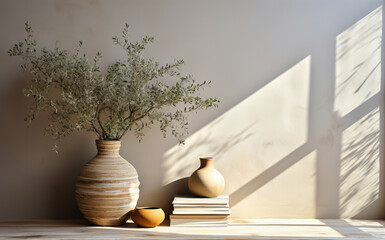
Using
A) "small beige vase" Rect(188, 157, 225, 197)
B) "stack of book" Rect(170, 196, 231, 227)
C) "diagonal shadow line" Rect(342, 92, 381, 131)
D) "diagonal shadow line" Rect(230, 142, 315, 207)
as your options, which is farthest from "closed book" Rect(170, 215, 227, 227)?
"diagonal shadow line" Rect(342, 92, 381, 131)

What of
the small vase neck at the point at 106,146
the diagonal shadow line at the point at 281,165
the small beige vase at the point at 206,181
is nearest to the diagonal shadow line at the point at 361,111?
the diagonal shadow line at the point at 281,165

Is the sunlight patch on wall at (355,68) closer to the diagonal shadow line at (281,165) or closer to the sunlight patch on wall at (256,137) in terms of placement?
the diagonal shadow line at (281,165)

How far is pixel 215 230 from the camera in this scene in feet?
9.02

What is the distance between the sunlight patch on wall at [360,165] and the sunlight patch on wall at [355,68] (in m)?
0.15

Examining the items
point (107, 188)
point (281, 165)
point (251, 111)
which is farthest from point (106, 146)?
point (281, 165)

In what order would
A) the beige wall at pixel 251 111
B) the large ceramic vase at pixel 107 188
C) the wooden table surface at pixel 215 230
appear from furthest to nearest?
the beige wall at pixel 251 111 < the large ceramic vase at pixel 107 188 < the wooden table surface at pixel 215 230

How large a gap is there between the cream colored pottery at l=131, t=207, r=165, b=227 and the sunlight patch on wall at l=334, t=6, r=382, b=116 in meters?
1.44

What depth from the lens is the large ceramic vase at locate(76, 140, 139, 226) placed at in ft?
8.94

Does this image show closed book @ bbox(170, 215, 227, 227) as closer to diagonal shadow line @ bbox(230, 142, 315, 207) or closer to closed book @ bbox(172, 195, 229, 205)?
closed book @ bbox(172, 195, 229, 205)

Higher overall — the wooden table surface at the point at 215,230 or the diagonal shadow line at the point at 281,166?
the diagonal shadow line at the point at 281,166

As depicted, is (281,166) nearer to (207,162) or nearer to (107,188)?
(207,162)

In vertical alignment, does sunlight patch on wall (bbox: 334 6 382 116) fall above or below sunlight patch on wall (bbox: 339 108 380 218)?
above

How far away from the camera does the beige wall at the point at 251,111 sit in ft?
10.0

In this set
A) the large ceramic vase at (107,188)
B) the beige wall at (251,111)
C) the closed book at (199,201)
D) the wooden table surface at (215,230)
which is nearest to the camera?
the wooden table surface at (215,230)
